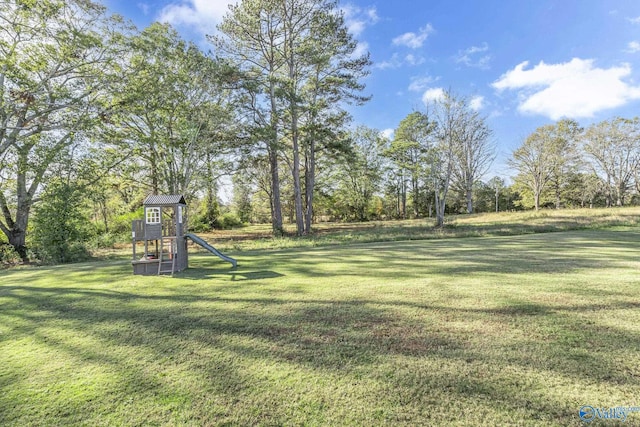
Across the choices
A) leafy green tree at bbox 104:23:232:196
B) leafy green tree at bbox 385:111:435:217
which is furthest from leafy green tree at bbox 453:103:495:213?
leafy green tree at bbox 104:23:232:196

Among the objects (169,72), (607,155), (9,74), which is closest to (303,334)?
(9,74)

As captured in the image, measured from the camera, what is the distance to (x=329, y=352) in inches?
93.7

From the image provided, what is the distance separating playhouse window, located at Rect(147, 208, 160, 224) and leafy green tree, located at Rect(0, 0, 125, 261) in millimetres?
7620

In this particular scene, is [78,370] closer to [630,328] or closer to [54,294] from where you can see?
[54,294]

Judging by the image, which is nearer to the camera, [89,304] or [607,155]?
[89,304]

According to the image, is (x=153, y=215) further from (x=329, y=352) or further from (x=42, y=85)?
(x=42, y=85)

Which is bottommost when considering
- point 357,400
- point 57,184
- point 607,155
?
point 357,400

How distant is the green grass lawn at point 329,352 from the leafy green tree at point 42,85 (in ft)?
34.2

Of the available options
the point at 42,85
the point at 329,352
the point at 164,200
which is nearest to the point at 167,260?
the point at 164,200

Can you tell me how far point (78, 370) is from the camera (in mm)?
2268

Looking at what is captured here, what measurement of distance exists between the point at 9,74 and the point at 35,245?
6325 mm

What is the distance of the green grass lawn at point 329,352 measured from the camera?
1.75 m

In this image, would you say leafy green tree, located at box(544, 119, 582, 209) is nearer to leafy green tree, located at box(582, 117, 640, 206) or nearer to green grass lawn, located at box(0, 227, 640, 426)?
leafy green tree, located at box(582, 117, 640, 206)

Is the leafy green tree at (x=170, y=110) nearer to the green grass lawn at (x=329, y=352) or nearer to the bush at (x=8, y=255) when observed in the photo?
the bush at (x=8, y=255)
